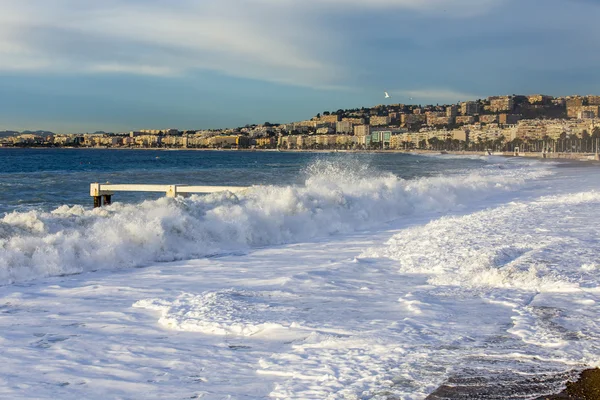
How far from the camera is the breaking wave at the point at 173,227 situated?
999 centimetres

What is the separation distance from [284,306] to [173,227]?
546 centimetres

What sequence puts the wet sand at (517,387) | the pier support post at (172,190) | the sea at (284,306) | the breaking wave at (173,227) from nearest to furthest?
the wet sand at (517,387)
the sea at (284,306)
the breaking wave at (173,227)
the pier support post at (172,190)

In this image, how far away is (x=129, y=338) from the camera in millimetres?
6066

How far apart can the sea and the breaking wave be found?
1.7 inches

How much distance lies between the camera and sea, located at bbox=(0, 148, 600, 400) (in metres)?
4.95

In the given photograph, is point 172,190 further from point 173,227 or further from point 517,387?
point 517,387

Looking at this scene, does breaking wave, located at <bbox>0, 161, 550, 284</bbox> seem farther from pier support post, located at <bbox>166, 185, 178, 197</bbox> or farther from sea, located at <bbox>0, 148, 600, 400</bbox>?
pier support post, located at <bbox>166, 185, 178, 197</bbox>

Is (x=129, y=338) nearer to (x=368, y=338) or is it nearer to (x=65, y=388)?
(x=65, y=388)

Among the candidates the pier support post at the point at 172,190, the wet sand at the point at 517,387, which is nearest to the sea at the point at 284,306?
the wet sand at the point at 517,387

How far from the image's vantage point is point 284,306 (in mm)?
7215

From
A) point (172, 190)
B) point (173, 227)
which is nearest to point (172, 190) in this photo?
point (172, 190)

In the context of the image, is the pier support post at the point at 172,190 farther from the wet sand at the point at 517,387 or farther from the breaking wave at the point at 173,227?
the wet sand at the point at 517,387

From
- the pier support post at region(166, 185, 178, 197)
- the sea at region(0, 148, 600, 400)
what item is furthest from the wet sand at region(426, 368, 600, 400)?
the pier support post at region(166, 185, 178, 197)

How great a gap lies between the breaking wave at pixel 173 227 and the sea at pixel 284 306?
0.14 feet
